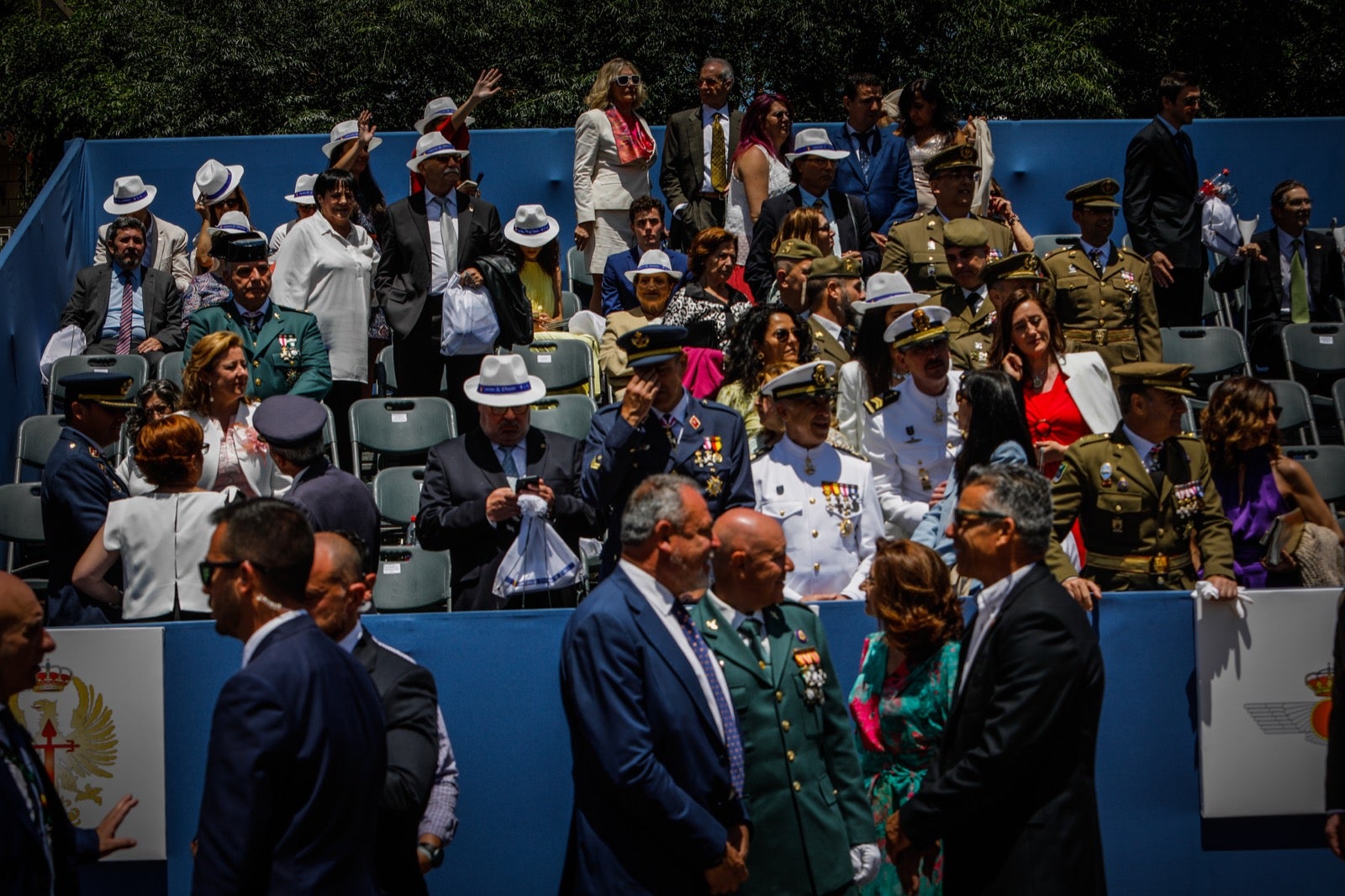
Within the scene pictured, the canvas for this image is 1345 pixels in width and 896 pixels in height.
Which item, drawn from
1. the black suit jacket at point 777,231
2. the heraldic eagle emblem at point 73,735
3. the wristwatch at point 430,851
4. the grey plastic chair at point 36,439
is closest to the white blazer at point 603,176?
the black suit jacket at point 777,231

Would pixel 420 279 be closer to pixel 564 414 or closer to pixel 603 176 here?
pixel 564 414

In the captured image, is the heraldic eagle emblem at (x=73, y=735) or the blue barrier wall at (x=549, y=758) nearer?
the heraldic eagle emblem at (x=73, y=735)

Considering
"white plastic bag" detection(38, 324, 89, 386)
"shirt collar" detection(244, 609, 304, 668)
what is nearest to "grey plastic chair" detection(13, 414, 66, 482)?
"white plastic bag" detection(38, 324, 89, 386)

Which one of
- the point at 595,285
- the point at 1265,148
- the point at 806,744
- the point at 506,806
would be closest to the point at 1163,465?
the point at 806,744

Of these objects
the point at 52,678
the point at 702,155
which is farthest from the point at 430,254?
the point at 52,678

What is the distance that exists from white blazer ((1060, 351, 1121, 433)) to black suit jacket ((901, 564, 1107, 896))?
2739 mm

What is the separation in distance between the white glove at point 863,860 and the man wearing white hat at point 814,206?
4984mm

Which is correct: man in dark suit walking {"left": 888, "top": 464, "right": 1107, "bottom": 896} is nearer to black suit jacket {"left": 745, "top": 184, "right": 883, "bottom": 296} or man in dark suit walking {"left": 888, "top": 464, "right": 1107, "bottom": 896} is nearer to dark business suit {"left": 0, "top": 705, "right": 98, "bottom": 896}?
dark business suit {"left": 0, "top": 705, "right": 98, "bottom": 896}

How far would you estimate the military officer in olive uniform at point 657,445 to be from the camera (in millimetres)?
5848

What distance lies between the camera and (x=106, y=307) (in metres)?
9.62

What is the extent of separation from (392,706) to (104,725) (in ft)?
5.70

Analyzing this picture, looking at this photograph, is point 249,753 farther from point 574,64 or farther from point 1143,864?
point 574,64

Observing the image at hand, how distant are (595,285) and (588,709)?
6362mm

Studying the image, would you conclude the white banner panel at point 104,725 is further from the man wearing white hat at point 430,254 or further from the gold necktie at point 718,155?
the gold necktie at point 718,155
